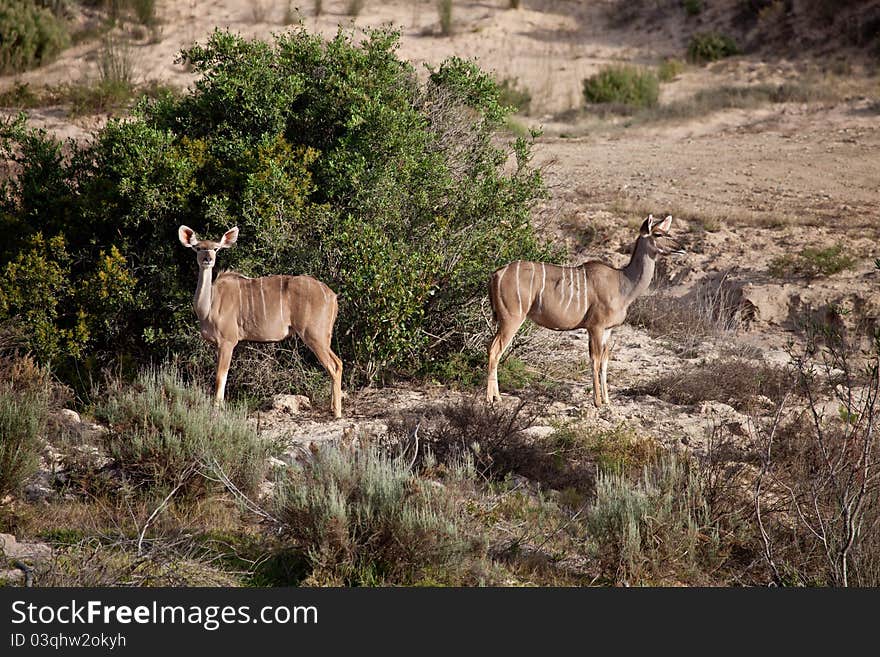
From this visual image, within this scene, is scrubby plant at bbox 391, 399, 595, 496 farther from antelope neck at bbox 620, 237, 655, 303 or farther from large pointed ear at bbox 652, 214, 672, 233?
large pointed ear at bbox 652, 214, 672, 233

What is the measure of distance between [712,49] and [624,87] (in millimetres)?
3523

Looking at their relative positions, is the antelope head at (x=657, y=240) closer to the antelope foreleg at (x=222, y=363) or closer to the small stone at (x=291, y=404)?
the small stone at (x=291, y=404)

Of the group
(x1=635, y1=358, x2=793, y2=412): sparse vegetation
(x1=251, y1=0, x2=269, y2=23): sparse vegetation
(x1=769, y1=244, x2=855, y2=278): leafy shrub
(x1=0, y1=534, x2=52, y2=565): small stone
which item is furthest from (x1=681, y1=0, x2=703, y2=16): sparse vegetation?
(x1=0, y1=534, x2=52, y2=565): small stone

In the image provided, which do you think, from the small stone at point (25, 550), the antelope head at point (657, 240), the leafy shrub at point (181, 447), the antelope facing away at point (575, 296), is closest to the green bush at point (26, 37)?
the antelope facing away at point (575, 296)

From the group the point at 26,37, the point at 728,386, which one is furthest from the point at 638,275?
the point at 26,37

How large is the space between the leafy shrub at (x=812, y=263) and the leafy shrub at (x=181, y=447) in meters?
8.68

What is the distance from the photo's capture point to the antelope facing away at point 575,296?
9.83 meters

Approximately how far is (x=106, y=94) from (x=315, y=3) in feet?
32.5

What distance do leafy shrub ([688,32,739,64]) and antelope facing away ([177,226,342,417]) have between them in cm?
1961

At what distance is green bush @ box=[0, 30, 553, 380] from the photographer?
395 inches

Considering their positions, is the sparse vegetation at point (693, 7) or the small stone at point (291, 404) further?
the sparse vegetation at point (693, 7)

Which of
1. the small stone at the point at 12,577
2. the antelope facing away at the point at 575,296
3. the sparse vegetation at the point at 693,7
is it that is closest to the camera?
the small stone at the point at 12,577

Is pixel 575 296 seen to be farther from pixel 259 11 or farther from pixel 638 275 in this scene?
pixel 259 11

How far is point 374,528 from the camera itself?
21.2 ft
